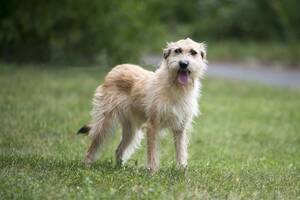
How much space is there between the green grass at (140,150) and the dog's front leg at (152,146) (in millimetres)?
180

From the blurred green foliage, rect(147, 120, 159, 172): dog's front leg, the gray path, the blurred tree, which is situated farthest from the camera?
the gray path

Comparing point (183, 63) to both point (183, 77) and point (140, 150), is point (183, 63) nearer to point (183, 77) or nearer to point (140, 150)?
point (183, 77)

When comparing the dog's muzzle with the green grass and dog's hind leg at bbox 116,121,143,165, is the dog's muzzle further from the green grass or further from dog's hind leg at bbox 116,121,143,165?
dog's hind leg at bbox 116,121,143,165

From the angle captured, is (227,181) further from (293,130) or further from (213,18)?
(213,18)

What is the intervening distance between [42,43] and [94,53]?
5.94ft

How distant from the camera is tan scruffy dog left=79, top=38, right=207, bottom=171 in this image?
8234 mm

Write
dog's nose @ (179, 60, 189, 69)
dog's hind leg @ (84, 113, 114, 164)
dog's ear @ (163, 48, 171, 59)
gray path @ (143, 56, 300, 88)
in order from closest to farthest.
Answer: dog's nose @ (179, 60, 189, 69)
dog's ear @ (163, 48, 171, 59)
dog's hind leg @ (84, 113, 114, 164)
gray path @ (143, 56, 300, 88)

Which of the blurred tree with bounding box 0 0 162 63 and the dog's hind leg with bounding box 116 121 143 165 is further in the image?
the blurred tree with bounding box 0 0 162 63

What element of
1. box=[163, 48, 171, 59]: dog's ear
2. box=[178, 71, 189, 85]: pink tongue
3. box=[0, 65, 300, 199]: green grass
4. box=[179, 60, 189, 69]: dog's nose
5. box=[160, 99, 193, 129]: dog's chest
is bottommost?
box=[0, 65, 300, 199]: green grass

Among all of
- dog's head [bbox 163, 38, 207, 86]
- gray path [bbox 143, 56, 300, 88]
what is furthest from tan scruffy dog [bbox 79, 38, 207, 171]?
gray path [bbox 143, 56, 300, 88]

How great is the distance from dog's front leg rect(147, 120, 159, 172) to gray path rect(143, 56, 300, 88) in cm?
1433

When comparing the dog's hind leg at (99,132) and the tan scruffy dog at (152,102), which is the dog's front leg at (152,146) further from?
the dog's hind leg at (99,132)

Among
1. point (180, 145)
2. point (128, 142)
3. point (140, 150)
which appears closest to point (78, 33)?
point (140, 150)

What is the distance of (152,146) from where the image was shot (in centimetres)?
824
